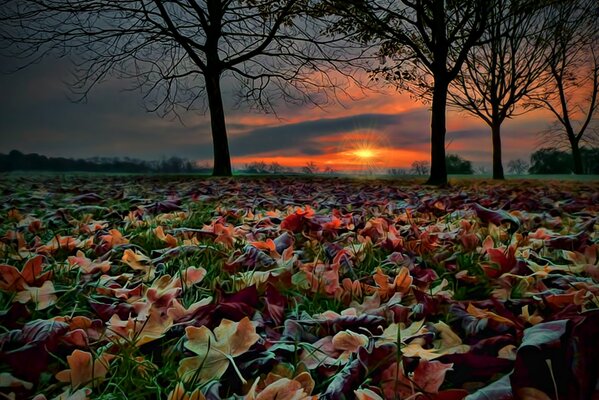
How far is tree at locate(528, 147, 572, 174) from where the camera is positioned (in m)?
21.3

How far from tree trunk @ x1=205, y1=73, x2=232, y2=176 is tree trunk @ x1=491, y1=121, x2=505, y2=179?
894cm

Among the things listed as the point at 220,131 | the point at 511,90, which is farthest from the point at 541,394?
the point at 511,90

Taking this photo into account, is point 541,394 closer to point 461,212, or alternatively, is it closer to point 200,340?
point 200,340

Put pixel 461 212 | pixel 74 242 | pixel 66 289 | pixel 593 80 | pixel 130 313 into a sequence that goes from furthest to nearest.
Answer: pixel 593 80 → pixel 461 212 → pixel 74 242 → pixel 66 289 → pixel 130 313

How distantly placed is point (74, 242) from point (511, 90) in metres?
16.3

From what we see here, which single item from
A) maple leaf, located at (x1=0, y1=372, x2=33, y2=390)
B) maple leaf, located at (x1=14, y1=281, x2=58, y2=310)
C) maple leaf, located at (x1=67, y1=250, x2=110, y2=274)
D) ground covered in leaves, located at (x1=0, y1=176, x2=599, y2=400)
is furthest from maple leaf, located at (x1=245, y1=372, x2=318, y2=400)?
maple leaf, located at (x1=67, y1=250, x2=110, y2=274)

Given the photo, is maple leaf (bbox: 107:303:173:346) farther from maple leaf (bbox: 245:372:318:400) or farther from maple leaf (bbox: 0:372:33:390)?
maple leaf (bbox: 245:372:318:400)

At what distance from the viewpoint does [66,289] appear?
1.60 metres

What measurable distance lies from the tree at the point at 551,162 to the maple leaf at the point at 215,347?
23076mm

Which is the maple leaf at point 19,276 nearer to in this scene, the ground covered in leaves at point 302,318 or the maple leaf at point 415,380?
the ground covered in leaves at point 302,318

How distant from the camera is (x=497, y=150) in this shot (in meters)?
15.9

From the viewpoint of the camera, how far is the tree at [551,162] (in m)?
21.3

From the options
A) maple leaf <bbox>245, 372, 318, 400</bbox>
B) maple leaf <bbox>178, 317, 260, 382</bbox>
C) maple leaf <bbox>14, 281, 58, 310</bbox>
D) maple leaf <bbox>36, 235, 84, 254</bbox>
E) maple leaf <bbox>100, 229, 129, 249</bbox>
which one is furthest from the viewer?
maple leaf <bbox>100, 229, 129, 249</bbox>

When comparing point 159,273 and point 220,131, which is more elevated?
point 220,131
